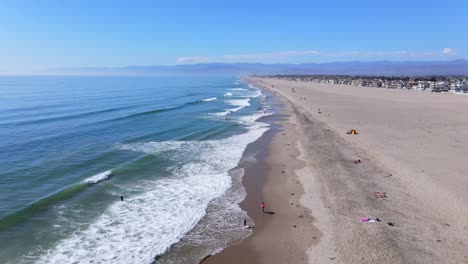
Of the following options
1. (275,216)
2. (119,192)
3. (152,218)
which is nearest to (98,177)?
(119,192)

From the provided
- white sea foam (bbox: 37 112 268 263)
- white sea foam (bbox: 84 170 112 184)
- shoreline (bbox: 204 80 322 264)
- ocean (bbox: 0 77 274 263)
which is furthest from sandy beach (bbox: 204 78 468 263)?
white sea foam (bbox: 84 170 112 184)

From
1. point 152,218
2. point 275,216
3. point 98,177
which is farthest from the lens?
point 98,177

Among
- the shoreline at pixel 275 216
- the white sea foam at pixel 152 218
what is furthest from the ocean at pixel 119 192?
the shoreline at pixel 275 216

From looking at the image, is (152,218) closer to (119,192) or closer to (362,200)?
(119,192)

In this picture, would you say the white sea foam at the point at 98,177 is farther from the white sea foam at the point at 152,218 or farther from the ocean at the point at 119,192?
the white sea foam at the point at 152,218

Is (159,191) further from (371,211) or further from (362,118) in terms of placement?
→ (362,118)

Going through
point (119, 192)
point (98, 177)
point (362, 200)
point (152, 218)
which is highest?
point (362, 200)

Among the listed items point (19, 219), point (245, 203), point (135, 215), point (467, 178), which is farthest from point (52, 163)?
point (467, 178)

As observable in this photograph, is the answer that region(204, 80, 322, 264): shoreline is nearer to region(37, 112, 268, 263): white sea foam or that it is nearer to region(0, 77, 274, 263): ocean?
region(0, 77, 274, 263): ocean
